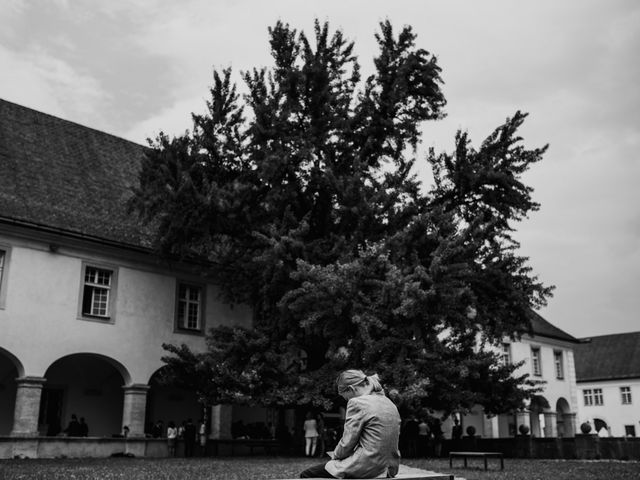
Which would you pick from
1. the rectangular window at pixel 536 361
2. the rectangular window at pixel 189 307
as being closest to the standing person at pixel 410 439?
the rectangular window at pixel 189 307

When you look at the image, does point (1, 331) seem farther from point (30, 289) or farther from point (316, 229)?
point (316, 229)

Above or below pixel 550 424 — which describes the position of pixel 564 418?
above

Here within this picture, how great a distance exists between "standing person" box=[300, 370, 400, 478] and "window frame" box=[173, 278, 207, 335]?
21.1m

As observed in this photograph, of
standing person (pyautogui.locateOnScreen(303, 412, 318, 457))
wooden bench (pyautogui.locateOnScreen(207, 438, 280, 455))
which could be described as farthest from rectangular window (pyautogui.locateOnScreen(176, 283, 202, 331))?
standing person (pyautogui.locateOnScreen(303, 412, 318, 457))

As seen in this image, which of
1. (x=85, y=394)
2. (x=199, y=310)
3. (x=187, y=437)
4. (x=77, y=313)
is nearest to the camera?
Result: (x=187, y=437)

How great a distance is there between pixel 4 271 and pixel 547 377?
34813mm

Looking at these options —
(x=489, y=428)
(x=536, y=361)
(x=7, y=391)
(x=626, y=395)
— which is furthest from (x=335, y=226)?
(x=626, y=395)

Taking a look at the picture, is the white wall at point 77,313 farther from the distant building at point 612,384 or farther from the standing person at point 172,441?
the distant building at point 612,384

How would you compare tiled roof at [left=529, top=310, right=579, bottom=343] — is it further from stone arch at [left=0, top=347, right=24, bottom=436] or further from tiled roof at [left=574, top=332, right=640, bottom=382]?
stone arch at [left=0, top=347, right=24, bottom=436]

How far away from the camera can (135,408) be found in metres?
24.8

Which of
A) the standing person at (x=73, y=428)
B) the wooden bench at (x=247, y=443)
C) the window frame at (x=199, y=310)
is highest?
the window frame at (x=199, y=310)

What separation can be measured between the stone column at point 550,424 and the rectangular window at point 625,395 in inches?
612

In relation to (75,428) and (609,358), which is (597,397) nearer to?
(609,358)

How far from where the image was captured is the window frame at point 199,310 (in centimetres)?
2695
